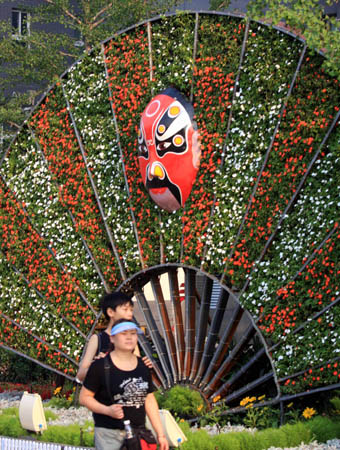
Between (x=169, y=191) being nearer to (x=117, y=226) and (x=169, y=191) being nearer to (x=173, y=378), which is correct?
(x=117, y=226)

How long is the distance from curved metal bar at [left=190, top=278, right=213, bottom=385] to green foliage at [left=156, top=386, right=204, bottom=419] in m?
0.32

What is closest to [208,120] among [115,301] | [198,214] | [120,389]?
[198,214]

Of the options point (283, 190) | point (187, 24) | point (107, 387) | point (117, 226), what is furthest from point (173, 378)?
point (107, 387)

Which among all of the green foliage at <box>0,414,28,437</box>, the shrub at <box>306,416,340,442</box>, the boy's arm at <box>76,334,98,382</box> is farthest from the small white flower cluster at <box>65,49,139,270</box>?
the boy's arm at <box>76,334,98,382</box>

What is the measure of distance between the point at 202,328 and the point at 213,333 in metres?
0.23

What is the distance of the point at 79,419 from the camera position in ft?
41.9

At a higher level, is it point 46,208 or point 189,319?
point 46,208

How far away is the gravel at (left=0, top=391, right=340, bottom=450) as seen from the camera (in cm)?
967

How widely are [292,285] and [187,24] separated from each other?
4491 mm

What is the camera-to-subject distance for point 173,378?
41.1 feet

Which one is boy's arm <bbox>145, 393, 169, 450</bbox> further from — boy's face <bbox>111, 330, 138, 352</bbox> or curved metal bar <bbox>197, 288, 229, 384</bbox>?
curved metal bar <bbox>197, 288, 229, 384</bbox>

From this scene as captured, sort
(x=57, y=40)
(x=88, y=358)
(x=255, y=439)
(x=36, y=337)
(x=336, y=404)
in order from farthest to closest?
1. (x=57, y=40)
2. (x=36, y=337)
3. (x=336, y=404)
4. (x=255, y=439)
5. (x=88, y=358)

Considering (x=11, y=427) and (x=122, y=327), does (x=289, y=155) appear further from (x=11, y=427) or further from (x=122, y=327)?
(x=11, y=427)

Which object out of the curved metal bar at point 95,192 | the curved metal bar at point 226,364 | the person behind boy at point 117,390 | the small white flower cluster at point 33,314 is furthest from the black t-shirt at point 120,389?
the small white flower cluster at point 33,314
